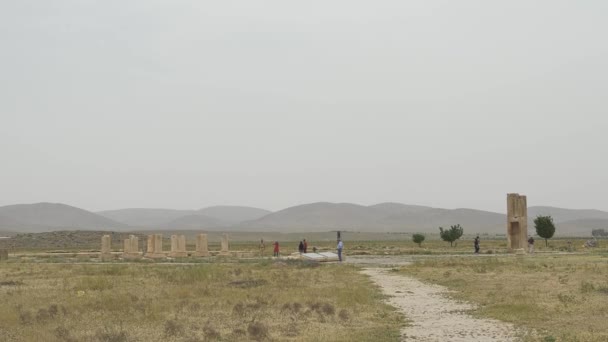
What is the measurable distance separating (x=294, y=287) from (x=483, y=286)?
662 centimetres

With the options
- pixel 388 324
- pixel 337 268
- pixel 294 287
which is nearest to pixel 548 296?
pixel 388 324

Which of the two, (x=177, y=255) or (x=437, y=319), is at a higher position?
(x=437, y=319)

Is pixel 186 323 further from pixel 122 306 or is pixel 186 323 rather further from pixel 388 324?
pixel 388 324

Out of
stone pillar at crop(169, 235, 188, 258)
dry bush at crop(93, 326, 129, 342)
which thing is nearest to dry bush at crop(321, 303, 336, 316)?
dry bush at crop(93, 326, 129, 342)

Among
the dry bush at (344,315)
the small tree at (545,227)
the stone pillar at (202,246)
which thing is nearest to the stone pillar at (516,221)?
the small tree at (545,227)

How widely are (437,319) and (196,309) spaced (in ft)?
20.7

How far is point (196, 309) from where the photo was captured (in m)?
17.2

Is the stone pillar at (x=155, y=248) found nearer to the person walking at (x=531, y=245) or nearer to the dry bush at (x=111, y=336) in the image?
the person walking at (x=531, y=245)

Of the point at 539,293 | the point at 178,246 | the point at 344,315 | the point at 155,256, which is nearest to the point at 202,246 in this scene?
the point at 178,246

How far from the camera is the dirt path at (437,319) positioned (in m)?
13.2

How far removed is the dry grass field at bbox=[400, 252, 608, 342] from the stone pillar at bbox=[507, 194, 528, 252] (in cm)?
1648

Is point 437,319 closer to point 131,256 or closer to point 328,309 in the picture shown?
point 328,309

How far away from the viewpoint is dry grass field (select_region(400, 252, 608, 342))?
14.0 metres

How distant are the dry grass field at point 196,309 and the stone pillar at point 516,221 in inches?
1001
